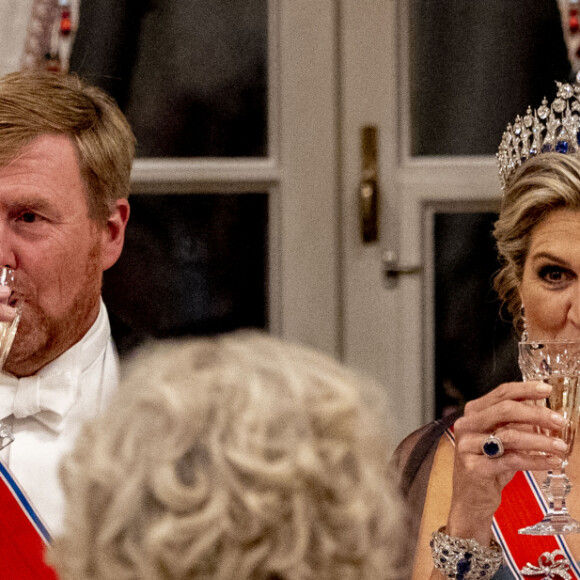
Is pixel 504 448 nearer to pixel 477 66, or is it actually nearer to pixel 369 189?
pixel 369 189

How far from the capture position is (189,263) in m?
2.17

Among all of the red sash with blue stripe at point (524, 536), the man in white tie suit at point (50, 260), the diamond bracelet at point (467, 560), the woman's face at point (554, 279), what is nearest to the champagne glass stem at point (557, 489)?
the diamond bracelet at point (467, 560)

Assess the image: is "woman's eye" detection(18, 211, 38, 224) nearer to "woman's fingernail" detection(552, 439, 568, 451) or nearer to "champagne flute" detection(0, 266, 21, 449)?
"champagne flute" detection(0, 266, 21, 449)

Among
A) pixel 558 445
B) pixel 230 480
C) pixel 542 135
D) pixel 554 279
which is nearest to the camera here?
pixel 230 480

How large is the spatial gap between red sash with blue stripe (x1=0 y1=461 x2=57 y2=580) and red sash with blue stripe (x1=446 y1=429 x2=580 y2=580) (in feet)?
2.28

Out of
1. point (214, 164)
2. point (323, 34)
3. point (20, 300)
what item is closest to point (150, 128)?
point (214, 164)

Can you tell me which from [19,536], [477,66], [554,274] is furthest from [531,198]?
[19,536]

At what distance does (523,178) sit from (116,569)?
1.25m

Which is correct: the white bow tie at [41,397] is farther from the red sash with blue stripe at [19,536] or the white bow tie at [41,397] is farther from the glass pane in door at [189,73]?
the glass pane in door at [189,73]

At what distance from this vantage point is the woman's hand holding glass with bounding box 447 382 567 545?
1294mm

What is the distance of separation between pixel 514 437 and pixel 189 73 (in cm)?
118

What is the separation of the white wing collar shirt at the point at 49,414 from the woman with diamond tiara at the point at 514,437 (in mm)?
552

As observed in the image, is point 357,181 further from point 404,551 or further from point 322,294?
point 404,551

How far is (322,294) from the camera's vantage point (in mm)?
2156
